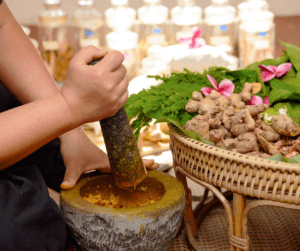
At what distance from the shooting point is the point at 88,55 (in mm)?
618

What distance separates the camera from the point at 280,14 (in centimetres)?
306

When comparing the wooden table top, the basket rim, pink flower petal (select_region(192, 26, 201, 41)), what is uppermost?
Answer: pink flower petal (select_region(192, 26, 201, 41))

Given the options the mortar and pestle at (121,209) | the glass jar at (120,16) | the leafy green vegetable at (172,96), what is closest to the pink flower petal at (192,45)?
the leafy green vegetable at (172,96)

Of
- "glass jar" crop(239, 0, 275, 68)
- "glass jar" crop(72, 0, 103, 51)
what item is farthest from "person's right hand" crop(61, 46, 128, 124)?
"glass jar" crop(239, 0, 275, 68)

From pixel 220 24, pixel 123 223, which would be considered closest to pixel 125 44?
pixel 220 24

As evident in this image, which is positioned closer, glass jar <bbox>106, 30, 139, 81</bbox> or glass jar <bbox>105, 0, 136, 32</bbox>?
glass jar <bbox>106, 30, 139, 81</bbox>

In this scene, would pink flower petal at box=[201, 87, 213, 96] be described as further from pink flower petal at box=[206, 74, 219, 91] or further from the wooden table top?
the wooden table top

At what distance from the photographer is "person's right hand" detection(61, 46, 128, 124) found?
0.60 metres

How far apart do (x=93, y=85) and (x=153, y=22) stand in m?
1.88

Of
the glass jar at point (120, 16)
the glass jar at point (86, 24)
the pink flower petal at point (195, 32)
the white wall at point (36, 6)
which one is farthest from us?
the white wall at point (36, 6)

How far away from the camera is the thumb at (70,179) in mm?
736

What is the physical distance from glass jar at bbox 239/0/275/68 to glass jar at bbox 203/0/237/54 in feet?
0.31

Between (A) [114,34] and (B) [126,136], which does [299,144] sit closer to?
(B) [126,136]

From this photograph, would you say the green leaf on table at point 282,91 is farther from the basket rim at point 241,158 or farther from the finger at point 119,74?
the finger at point 119,74
